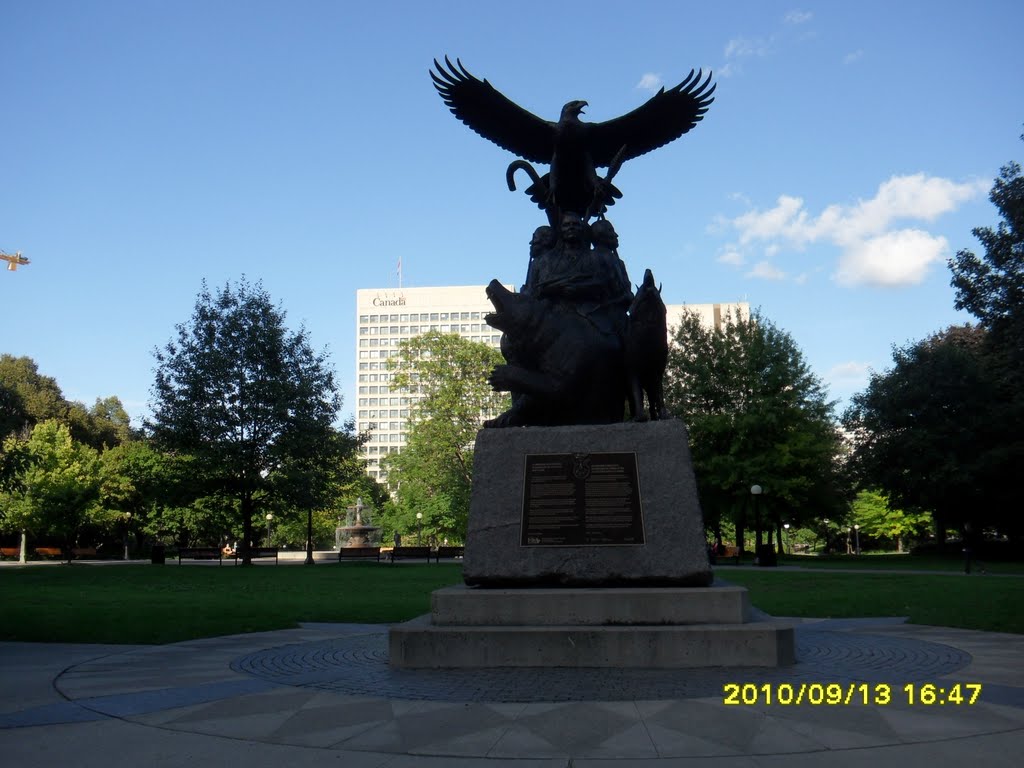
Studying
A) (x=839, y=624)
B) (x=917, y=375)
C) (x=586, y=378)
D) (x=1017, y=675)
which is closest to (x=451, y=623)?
(x=586, y=378)

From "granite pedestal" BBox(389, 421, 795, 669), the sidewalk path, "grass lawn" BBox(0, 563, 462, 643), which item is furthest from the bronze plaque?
"grass lawn" BBox(0, 563, 462, 643)

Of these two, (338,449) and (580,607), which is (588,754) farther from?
(338,449)

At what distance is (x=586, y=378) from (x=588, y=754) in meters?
4.82

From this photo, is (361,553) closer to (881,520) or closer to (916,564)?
(916,564)

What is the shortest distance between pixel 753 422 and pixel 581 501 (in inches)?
1280

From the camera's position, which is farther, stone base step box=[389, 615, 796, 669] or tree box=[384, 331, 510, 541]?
tree box=[384, 331, 510, 541]

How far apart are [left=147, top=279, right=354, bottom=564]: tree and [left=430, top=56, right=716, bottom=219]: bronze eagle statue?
26944mm

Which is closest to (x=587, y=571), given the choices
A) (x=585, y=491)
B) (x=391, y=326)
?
(x=585, y=491)

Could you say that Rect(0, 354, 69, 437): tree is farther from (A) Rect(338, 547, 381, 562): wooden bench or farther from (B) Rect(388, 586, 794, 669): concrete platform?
(B) Rect(388, 586, 794, 669): concrete platform

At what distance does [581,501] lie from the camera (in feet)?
25.6
